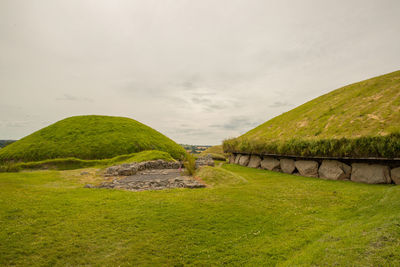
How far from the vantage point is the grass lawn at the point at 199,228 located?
16.8 feet

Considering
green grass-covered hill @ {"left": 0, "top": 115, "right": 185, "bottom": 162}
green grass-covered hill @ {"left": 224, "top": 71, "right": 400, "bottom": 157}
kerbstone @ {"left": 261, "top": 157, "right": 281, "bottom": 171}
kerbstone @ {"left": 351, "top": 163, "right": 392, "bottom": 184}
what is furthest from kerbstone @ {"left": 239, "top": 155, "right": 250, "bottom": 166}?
green grass-covered hill @ {"left": 0, "top": 115, "right": 185, "bottom": 162}

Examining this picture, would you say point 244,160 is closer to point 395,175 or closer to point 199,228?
point 395,175

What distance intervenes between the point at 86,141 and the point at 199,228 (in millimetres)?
31386

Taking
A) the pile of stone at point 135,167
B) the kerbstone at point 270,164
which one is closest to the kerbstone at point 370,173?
the kerbstone at point 270,164

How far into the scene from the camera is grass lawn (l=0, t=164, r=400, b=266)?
513 cm

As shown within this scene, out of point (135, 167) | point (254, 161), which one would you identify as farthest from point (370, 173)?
point (135, 167)

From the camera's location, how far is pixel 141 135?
124ft

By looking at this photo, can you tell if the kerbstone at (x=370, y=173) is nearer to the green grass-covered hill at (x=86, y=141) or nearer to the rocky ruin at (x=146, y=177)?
the rocky ruin at (x=146, y=177)

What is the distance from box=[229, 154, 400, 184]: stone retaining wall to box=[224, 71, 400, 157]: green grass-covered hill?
858 mm

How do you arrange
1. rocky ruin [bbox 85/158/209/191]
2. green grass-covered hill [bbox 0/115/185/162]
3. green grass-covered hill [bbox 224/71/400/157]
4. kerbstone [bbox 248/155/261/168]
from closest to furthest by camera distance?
rocky ruin [bbox 85/158/209/191], green grass-covered hill [bbox 224/71/400/157], kerbstone [bbox 248/155/261/168], green grass-covered hill [bbox 0/115/185/162]

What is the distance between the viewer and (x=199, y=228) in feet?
22.8

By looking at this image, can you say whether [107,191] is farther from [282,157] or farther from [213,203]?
[282,157]

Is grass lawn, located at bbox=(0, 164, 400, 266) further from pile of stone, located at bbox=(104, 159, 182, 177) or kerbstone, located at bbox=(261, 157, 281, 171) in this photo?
kerbstone, located at bbox=(261, 157, 281, 171)

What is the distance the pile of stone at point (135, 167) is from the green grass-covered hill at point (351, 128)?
10.2 meters
